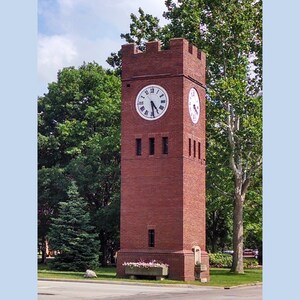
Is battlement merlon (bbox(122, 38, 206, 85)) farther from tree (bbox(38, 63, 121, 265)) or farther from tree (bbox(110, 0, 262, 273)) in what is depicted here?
tree (bbox(38, 63, 121, 265))

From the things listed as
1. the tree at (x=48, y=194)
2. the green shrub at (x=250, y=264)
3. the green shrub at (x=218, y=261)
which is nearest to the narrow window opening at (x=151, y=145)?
the tree at (x=48, y=194)

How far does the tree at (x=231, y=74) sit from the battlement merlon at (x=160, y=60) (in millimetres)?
4515

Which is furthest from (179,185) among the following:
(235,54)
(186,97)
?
(235,54)

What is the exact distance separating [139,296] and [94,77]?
22054 mm

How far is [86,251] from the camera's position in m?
29.0

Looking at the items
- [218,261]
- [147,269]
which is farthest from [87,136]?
[147,269]

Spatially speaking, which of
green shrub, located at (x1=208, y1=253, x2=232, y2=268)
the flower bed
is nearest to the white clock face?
the flower bed

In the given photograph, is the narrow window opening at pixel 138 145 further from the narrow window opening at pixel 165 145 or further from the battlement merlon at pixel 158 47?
the battlement merlon at pixel 158 47

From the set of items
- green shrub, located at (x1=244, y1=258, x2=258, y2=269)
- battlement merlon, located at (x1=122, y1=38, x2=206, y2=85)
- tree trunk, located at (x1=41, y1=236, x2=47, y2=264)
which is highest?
battlement merlon, located at (x1=122, y1=38, x2=206, y2=85)

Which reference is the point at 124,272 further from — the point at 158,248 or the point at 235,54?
the point at 235,54

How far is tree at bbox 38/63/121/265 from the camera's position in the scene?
3312 centimetres

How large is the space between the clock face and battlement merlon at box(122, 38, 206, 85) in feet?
1.80

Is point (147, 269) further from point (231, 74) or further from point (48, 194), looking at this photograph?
point (48, 194)

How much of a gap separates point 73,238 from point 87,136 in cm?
720
